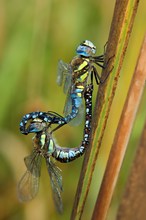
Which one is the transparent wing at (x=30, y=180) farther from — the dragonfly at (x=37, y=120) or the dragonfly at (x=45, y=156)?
the dragonfly at (x=37, y=120)

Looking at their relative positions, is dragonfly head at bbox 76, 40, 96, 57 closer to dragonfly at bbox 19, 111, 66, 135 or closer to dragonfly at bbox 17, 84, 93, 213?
dragonfly at bbox 17, 84, 93, 213

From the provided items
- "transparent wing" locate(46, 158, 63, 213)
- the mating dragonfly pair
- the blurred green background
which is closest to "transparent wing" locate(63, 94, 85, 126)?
the mating dragonfly pair

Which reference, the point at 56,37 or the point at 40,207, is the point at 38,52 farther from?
the point at 40,207

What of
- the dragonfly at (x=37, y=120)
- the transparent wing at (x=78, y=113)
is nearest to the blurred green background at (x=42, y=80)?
the transparent wing at (x=78, y=113)

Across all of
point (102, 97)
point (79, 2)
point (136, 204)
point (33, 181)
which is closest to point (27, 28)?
point (79, 2)

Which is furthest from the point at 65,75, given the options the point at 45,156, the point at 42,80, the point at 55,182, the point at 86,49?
the point at 42,80

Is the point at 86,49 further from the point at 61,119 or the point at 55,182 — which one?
the point at 55,182

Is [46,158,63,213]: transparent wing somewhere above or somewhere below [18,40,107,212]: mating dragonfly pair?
below
